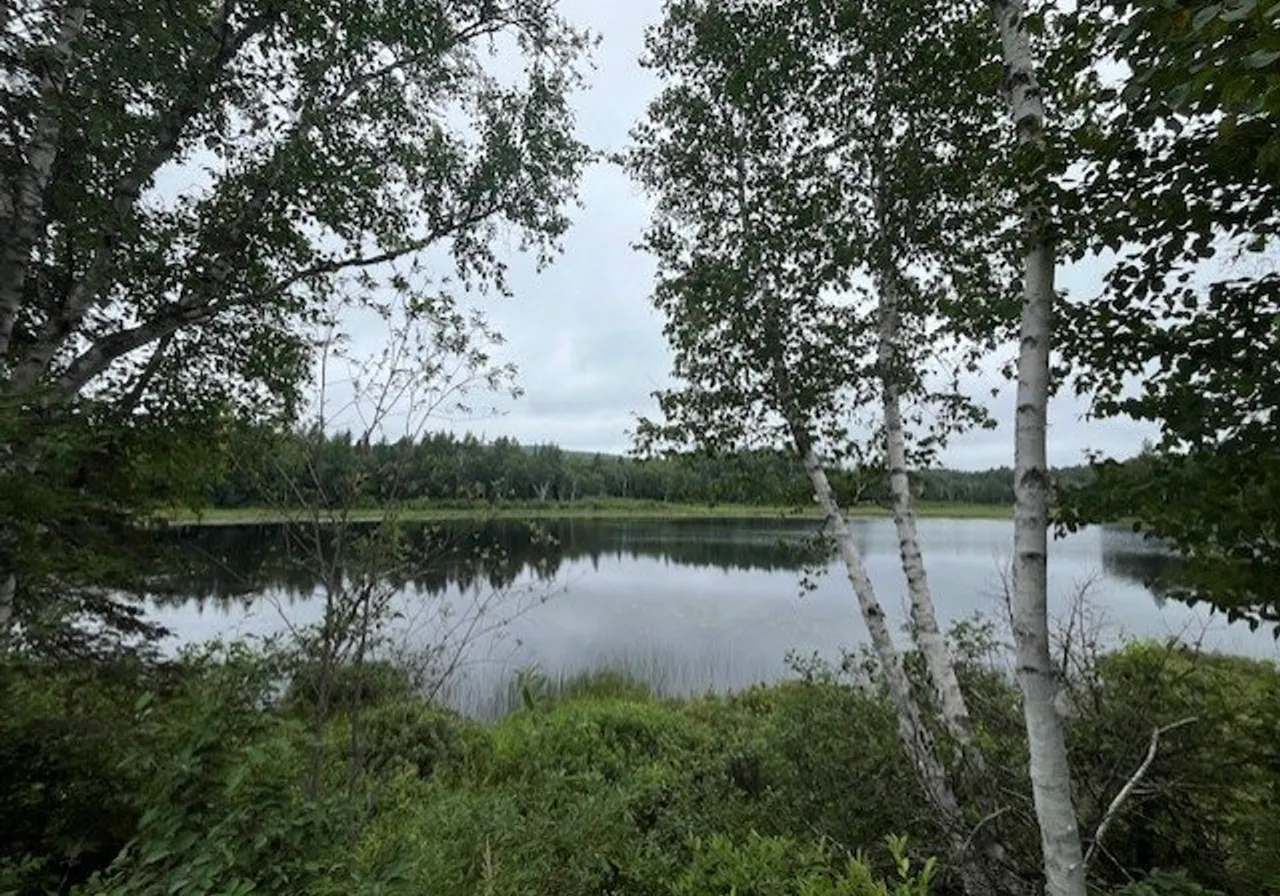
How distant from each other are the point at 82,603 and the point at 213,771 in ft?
7.18

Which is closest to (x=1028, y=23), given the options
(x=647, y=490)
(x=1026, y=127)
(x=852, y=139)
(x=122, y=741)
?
(x=1026, y=127)

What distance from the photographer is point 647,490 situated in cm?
7106

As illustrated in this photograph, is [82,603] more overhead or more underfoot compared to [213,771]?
more overhead

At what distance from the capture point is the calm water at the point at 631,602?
5270 mm

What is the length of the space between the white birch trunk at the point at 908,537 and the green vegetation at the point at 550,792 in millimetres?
477

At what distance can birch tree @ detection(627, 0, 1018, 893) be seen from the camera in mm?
4355

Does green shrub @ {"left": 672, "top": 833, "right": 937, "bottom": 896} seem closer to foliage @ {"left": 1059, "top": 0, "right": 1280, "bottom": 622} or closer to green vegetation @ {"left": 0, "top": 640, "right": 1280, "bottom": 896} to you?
green vegetation @ {"left": 0, "top": 640, "right": 1280, "bottom": 896}

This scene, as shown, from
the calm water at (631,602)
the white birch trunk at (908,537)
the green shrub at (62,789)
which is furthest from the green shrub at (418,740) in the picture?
the white birch trunk at (908,537)

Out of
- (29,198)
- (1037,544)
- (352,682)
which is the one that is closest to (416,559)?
(352,682)

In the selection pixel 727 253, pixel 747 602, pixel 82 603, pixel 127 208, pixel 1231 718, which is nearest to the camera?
pixel 1231 718

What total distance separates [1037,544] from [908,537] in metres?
2.38

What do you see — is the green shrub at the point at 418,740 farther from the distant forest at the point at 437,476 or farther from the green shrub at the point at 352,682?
the distant forest at the point at 437,476

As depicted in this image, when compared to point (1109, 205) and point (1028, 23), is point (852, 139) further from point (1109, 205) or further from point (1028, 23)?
point (1109, 205)

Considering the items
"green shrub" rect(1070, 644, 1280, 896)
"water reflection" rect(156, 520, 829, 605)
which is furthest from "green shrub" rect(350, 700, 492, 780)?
"green shrub" rect(1070, 644, 1280, 896)
